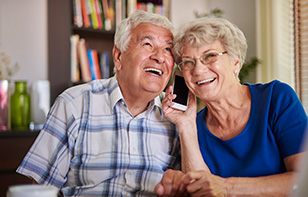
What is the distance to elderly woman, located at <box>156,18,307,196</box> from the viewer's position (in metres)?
1.33

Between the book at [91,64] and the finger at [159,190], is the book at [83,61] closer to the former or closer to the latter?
the book at [91,64]

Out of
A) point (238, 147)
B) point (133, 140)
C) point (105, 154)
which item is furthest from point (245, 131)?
point (105, 154)

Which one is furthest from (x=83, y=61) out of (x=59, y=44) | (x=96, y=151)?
(x=96, y=151)

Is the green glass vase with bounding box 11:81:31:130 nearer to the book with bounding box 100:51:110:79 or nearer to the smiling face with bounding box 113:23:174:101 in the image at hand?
the book with bounding box 100:51:110:79

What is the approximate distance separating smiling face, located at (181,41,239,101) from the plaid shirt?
317 millimetres

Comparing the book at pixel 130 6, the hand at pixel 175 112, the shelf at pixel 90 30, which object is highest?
the book at pixel 130 6

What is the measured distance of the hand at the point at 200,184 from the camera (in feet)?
3.33

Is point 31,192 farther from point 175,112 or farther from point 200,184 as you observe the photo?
point 175,112

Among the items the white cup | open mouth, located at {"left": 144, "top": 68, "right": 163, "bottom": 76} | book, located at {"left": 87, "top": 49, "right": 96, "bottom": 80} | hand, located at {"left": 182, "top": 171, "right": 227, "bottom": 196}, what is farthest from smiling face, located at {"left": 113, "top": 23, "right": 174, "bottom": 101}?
book, located at {"left": 87, "top": 49, "right": 96, "bottom": 80}

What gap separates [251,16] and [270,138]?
2.53 meters

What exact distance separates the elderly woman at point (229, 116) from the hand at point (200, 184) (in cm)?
19

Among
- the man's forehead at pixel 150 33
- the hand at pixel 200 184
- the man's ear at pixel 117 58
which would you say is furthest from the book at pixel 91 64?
the hand at pixel 200 184

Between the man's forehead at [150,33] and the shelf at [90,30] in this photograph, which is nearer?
the man's forehead at [150,33]

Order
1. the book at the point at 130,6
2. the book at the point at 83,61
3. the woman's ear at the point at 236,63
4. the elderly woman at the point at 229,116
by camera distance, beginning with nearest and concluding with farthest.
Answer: the elderly woman at the point at 229,116 < the woman's ear at the point at 236,63 < the book at the point at 83,61 < the book at the point at 130,6
